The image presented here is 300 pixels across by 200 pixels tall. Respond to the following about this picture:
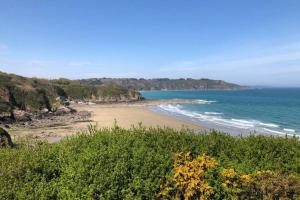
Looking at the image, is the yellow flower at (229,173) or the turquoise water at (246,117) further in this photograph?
the turquoise water at (246,117)

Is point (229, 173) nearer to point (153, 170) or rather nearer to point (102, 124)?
point (153, 170)

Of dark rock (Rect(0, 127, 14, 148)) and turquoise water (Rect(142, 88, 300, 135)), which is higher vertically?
dark rock (Rect(0, 127, 14, 148))

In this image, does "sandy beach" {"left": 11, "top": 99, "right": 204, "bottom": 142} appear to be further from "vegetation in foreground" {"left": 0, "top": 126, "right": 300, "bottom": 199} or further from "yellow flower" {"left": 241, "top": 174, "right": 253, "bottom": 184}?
"yellow flower" {"left": 241, "top": 174, "right": 253, "bottom": 184}

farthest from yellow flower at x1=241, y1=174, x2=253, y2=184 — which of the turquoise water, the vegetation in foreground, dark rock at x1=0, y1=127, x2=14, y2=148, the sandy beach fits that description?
the turquoise water

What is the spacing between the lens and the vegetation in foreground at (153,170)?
7.27 m

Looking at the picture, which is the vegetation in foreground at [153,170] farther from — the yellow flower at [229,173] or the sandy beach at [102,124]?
the sandy beach at [102,124]

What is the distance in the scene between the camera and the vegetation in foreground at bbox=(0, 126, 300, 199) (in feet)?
23.9

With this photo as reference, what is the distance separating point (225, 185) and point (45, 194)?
4438mm

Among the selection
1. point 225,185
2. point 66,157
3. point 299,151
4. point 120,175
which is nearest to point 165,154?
point 120,175

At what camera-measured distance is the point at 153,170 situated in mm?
7840

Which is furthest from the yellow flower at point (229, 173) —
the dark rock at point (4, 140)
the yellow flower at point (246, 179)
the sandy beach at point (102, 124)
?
the sandy beach at point (102, 124)

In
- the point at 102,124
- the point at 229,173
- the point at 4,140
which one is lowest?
the point at 102,124

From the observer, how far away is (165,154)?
28.7 feet

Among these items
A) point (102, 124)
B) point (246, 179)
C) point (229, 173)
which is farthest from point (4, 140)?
point (102, 124)
